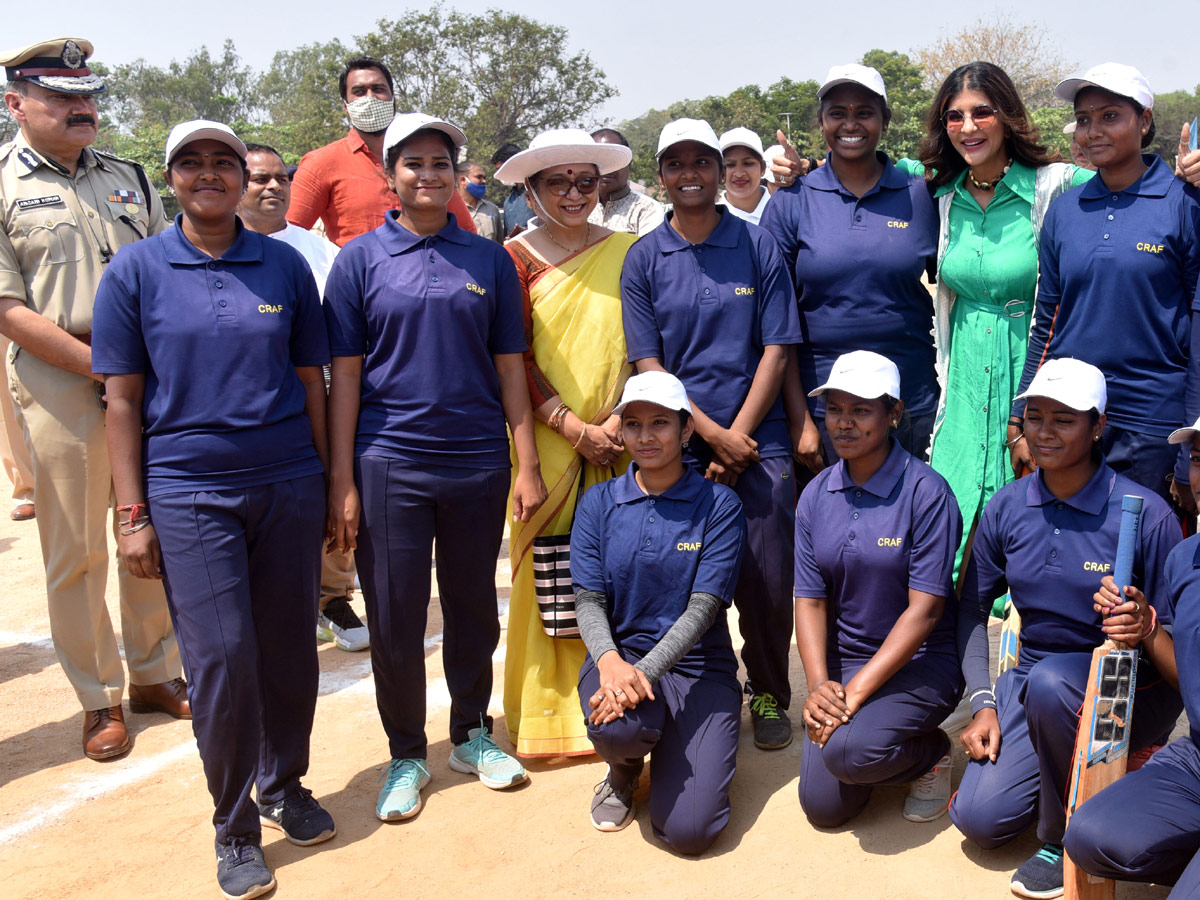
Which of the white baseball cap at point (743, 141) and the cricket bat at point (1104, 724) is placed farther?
the white baseball cap at point (743, 141)

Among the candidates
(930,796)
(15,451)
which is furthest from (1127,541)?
(15,451)

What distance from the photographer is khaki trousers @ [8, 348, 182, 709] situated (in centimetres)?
444

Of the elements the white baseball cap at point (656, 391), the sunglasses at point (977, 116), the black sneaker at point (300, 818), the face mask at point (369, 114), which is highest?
the face mask at point (369, 114)

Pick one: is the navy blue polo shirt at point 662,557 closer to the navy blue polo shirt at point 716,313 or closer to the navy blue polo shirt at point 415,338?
the navy blue polo shirt at point 716,313

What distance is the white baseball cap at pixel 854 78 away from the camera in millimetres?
4117

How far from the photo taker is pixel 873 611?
3807 millimetres

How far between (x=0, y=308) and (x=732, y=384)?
112 inches

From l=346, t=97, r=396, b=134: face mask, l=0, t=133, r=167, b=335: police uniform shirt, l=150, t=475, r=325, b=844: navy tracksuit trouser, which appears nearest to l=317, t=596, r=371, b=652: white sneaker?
l=150, t=475, r=325, b=844: navy tracksuit trouser

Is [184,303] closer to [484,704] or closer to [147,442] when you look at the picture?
[147,442]

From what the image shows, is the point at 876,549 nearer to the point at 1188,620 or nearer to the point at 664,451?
the point at 664,451

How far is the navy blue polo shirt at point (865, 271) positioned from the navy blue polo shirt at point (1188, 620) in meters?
1.32

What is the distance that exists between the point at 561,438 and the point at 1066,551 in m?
1.87

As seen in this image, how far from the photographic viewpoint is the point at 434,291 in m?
3.81

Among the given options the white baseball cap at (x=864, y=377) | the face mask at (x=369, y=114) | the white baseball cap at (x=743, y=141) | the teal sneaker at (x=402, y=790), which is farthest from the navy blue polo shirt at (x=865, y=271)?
the face mask at (x=369, y=114)
